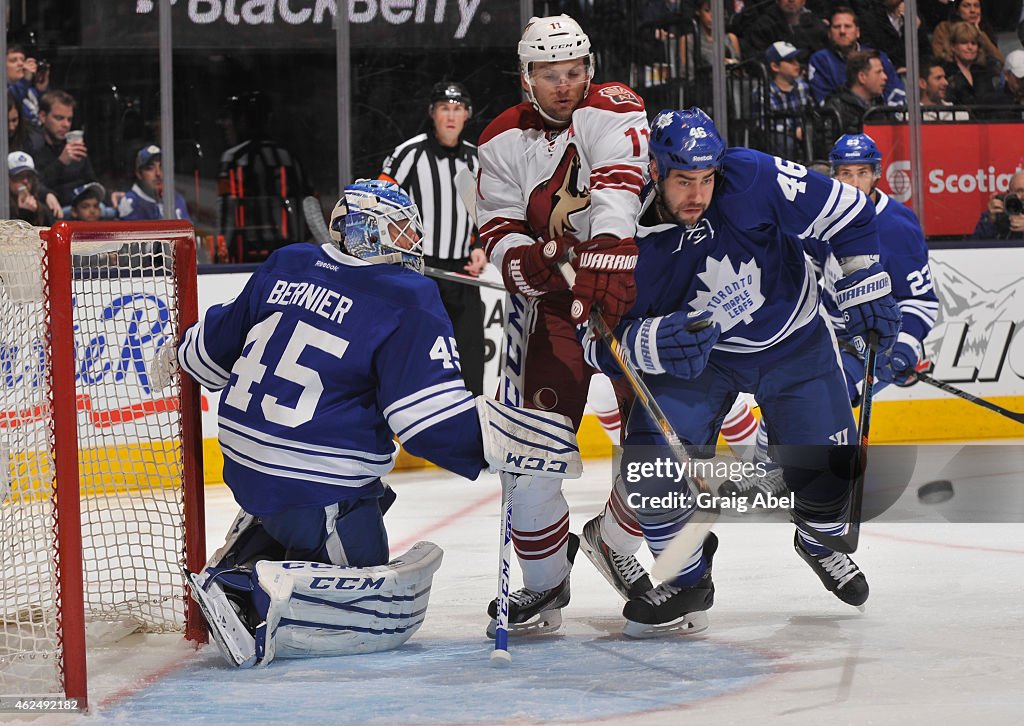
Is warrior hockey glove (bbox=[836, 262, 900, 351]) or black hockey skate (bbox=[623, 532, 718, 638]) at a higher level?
warrior hockey glove (bbox=[836, 262, 900, 351])

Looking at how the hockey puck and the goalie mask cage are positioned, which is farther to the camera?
the hockey puck

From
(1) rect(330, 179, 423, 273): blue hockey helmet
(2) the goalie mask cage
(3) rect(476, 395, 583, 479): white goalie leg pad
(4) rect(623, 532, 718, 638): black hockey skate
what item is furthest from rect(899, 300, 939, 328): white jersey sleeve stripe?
(2) the goalie mask cage

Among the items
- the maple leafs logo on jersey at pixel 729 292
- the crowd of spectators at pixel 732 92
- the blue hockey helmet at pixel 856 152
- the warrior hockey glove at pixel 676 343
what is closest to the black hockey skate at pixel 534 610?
the warrior hockey glove at pixel 676 343

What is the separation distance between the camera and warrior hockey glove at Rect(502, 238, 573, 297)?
277 centimetres

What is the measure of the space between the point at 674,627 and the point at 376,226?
920 millimetres

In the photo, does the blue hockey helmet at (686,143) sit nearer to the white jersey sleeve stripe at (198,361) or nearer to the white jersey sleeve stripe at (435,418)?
the white jersey sleeve stripe at (435,418)

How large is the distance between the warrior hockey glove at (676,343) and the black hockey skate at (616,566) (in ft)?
1.42

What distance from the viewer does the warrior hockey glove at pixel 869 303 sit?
282cm

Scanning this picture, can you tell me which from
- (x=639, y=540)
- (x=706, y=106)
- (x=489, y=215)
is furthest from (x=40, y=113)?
(x=639, y=540)

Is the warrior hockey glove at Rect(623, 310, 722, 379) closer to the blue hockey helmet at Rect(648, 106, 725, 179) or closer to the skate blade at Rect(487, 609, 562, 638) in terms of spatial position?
the blue hockey helmet at Rect(648, 106, 725, 179)

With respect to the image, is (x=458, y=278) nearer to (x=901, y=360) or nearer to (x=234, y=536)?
(x=901, y=360)

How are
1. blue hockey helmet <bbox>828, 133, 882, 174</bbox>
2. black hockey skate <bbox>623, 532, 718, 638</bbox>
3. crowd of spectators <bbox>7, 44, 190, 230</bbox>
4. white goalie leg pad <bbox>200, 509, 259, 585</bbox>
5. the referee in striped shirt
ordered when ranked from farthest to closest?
the referee in striped shirt, crowd of spectators <bbox>7, 44, 190, 230</bbox>, blue hockey helmet <bbox>828, 133, 882, 174</bbox>, black hockey skate <bbox>623, 532, 718, 638</bbox>, white goalie leg pad <bbox>200, 509, 259, 585</bbox>

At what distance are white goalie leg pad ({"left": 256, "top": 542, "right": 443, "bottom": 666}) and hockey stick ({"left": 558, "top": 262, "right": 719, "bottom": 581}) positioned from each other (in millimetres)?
438

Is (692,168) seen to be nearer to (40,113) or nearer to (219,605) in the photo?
(219,605)
